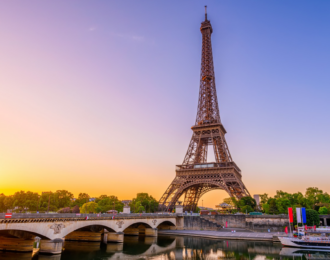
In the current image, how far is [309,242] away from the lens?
32406 mm

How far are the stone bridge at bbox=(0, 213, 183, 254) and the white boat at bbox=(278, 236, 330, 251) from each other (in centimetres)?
2173

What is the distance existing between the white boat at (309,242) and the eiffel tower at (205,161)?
75.2 ft

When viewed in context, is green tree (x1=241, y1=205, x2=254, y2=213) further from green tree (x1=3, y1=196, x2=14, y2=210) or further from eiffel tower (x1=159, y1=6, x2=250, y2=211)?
green tree (x1=3, y1=196, x2=14, y2=210)

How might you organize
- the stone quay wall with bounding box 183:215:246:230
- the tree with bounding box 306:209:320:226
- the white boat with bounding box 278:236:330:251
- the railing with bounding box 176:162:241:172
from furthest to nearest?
the railing with bounding box 176:162:241:172 < the stone quay wall with bounding box 183:215:246:230 < the tree with bounding box 306:209:320:226 < the white boat with bounding box 278:236:330:251

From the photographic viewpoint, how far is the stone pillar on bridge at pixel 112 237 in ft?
121

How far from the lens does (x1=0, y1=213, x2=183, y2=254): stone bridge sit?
75.9 feet

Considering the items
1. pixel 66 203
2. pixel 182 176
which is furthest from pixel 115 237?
pixel 66 203

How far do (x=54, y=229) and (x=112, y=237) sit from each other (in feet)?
41.9

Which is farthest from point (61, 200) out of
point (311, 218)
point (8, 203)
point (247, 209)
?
point (311, 218)

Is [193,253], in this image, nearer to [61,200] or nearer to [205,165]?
[205,165]

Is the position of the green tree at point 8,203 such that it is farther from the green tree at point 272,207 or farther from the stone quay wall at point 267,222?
the green tree at point 272,207

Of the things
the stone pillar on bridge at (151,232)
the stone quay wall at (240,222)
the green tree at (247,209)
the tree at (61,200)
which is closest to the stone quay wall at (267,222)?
the stone quay wall at (240,222)

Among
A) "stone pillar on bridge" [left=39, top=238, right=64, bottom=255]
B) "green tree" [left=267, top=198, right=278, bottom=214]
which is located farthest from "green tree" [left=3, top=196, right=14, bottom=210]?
"green tree" [left=267, top=198, right=278, bottom=214]

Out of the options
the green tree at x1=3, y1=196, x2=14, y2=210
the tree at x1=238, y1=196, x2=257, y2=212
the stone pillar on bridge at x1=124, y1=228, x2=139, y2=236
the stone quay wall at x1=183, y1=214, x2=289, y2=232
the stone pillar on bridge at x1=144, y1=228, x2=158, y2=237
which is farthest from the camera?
the green tree at x1=3, y1=196, x2=14, y2=210
